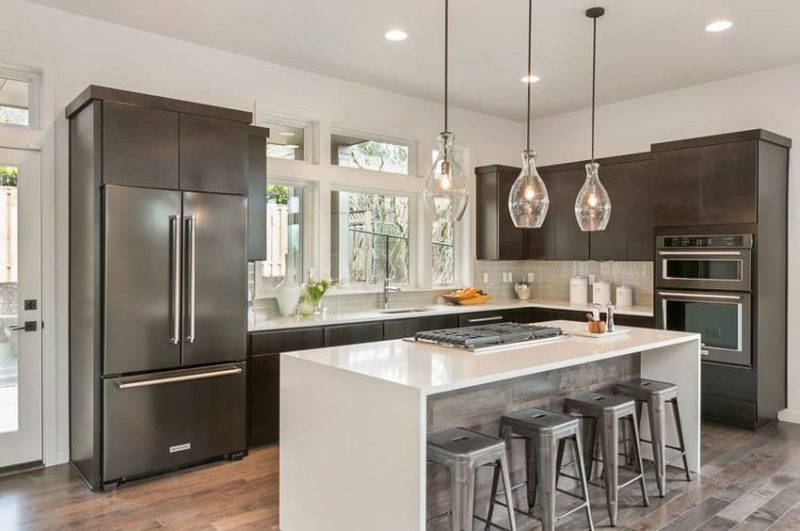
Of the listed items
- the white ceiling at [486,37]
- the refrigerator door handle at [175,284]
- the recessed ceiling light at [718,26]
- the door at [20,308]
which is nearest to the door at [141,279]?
the refrigerator door handle at [175,284]

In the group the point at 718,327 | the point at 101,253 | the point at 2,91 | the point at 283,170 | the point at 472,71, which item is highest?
the point at 472,71

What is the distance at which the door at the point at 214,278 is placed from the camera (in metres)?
3.89

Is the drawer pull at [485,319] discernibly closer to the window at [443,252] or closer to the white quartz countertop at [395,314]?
the white quartz countertop at [395,314]

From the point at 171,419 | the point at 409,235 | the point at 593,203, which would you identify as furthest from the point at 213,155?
the point at 409,235

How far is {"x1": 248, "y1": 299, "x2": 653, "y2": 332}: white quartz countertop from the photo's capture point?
4589 mm

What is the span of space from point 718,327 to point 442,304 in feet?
8.28

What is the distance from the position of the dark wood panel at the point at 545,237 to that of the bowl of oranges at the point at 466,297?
84 cm

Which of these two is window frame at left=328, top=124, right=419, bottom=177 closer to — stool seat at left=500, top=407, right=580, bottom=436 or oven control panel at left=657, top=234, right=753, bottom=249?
oven control panel at left=657, top=234, right=753, bottom=249

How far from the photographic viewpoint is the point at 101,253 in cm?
362

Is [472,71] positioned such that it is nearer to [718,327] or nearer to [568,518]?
[718,327]

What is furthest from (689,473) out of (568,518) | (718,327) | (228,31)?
(228,31)

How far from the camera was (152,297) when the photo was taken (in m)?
3.78

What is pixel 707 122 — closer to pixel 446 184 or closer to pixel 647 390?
pixel 647 390

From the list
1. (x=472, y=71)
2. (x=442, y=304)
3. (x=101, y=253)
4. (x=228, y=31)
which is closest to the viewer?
(x=101, y=253)
